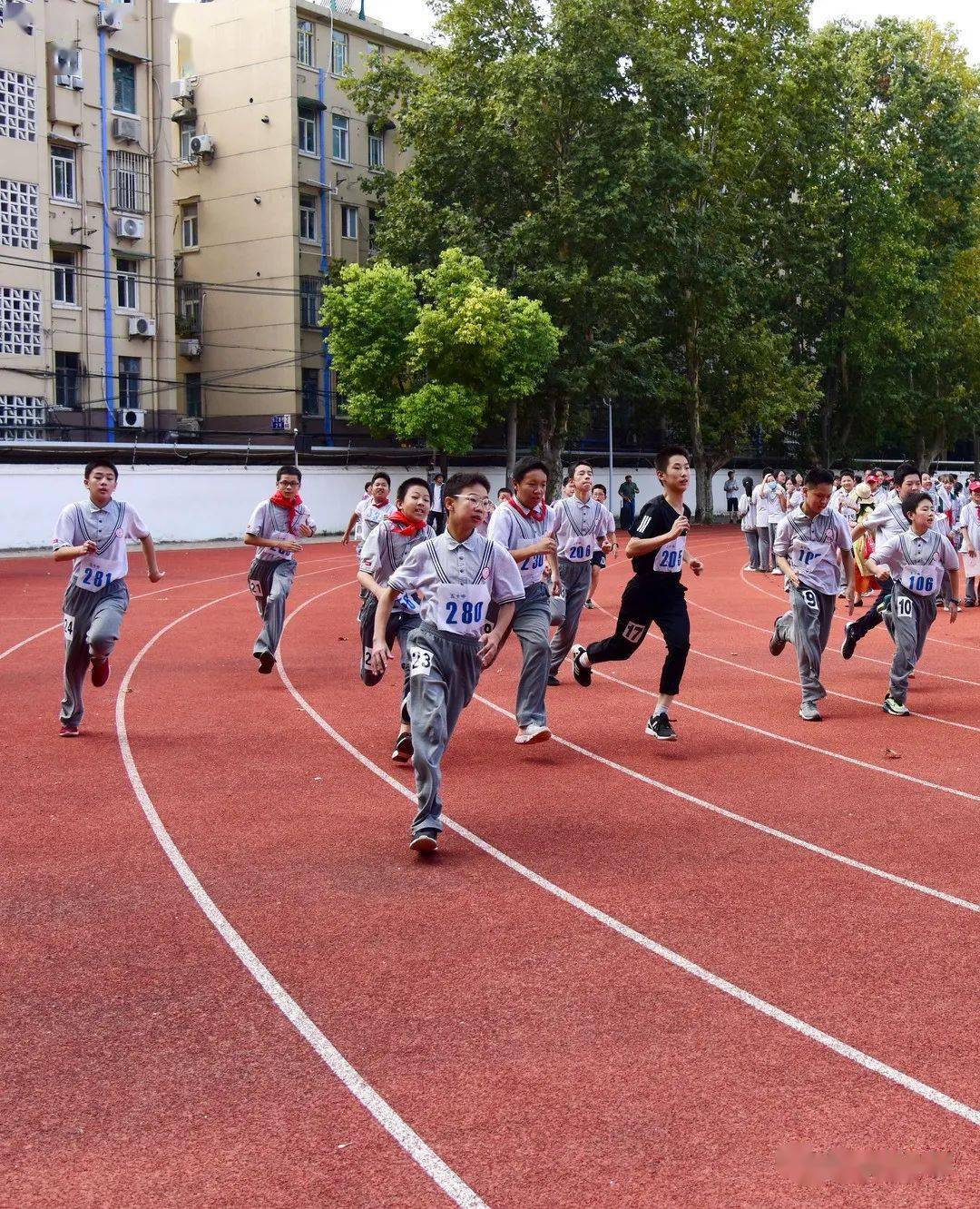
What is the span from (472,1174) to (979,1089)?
164 centimetres

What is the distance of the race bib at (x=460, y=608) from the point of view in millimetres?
7523

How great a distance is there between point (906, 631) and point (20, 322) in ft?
99.6

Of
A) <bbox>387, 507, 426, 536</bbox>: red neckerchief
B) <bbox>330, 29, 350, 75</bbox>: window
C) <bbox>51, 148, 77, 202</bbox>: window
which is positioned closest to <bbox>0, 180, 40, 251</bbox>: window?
<bbox>51, 148, 77, 202</bbox>: window

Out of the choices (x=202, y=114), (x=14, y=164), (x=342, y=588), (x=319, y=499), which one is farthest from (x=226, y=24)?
(x=342, y=588)

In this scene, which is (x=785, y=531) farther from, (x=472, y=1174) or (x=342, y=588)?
(x=342, y=588)

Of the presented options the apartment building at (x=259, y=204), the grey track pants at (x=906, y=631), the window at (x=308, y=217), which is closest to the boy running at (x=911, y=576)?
the grey track pants at (x=906, y=631)

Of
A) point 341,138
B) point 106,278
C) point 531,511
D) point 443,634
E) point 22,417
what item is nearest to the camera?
point 443,634

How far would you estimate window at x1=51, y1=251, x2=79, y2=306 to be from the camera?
126 feet

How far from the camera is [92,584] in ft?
34.4

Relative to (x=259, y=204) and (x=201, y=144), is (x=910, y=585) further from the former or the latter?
(x=201, y=144)

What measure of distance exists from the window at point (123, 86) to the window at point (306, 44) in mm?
7812

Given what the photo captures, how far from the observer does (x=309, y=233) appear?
4731cm

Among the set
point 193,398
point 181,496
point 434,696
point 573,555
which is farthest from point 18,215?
point 434,696

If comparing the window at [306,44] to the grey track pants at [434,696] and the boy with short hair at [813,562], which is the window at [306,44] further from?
the grey track pants at [434,696]
